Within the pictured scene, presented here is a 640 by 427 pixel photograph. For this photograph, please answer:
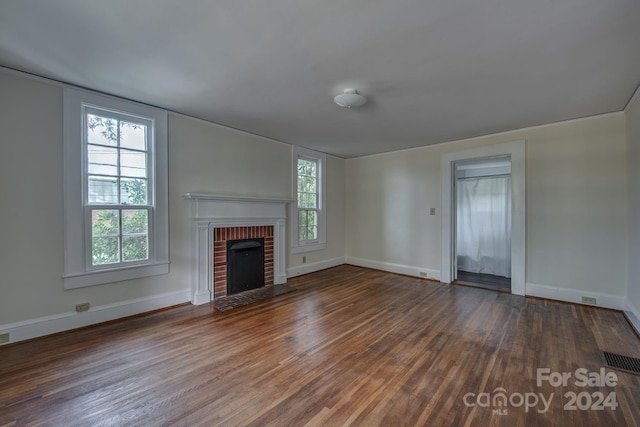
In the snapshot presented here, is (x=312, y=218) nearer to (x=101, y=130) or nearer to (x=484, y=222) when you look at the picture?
(x=484, y=222)

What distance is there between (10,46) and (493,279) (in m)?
6.88

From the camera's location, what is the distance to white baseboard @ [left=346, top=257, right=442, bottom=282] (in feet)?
16.3

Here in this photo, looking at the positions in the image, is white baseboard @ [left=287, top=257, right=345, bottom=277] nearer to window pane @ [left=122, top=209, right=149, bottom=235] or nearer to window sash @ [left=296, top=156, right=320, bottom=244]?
window sash @ [left=296, top=156, right=320, bottom=244]

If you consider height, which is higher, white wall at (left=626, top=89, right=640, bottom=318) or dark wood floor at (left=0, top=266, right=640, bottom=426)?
white wall at (left=626, top=89, right=640, bottom=318)

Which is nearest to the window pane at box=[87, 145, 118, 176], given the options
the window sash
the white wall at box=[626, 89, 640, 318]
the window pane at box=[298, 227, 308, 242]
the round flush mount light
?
the round flush mount light

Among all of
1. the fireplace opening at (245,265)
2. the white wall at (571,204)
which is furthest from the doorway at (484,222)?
the fireplace opening at (245,265)

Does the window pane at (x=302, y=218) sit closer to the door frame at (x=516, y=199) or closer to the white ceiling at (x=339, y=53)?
the white ceiling at (x=339, y=53)

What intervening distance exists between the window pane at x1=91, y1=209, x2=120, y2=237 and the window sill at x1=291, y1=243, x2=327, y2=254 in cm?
278

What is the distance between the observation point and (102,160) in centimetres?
300

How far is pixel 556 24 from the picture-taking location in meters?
1.80

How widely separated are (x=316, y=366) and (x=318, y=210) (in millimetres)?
3741

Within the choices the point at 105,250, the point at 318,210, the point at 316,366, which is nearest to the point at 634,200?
the point at 316,366

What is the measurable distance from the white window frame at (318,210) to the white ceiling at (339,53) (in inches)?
70.1

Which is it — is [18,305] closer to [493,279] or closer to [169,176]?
[169,176]
